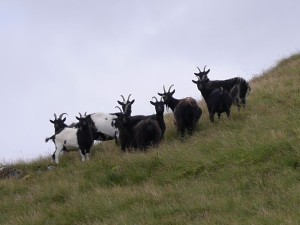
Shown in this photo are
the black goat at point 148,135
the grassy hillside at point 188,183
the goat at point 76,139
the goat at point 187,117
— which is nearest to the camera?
the grassy hillside at point 188,183

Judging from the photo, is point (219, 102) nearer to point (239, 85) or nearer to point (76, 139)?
point (239, 85)

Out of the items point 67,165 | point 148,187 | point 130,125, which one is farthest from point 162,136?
point 148,187

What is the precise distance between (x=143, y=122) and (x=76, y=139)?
2.23 m

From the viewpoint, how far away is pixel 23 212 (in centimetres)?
1209

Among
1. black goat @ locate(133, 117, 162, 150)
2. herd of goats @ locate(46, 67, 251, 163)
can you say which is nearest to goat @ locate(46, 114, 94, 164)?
herd of goats @ locate(46, 67, 251, 163)

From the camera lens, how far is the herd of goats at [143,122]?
52.5ft

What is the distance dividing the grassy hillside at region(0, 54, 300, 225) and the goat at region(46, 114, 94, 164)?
34.1 inches

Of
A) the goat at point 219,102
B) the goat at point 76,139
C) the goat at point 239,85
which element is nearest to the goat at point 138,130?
the goat at point 76,139

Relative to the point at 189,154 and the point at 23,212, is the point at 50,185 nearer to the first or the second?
the point at 23,212

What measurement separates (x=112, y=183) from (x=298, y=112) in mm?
5346

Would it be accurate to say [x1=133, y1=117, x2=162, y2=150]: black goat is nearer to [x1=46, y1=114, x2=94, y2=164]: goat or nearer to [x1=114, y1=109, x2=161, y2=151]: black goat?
[x1=114, y1=109, x2=161, y2=151]: black goat

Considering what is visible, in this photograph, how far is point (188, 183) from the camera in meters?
11.5

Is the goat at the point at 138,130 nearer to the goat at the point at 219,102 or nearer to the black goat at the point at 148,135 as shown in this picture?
the black goat at the point at 148,135

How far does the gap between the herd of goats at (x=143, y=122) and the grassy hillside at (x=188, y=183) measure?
49 centimetres
